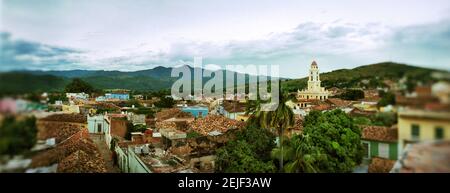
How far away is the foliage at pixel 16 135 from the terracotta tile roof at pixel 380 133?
143 inches

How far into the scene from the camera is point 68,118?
474 cm

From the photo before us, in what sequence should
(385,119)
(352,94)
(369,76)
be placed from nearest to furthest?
1. (385,119)
2. (369,76)
3. (352,94)

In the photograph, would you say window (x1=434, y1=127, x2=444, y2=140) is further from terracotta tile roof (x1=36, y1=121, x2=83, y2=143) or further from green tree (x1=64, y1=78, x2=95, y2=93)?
green tree (x1=64, y1=78, x2=95, y2=93)

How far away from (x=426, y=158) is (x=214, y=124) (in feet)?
10.5

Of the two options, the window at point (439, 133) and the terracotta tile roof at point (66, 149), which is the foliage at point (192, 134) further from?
the window at point (439, 133)

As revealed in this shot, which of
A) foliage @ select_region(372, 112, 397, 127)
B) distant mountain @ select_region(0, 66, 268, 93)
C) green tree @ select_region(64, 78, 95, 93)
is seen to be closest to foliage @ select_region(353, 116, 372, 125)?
foliage @ select_region(372, 112, 397, 127)

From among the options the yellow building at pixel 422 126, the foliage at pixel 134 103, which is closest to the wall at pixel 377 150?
the yellow building at pixel 422 126

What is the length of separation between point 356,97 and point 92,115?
3.66 m

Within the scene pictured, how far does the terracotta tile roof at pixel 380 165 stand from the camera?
3969 millimetres

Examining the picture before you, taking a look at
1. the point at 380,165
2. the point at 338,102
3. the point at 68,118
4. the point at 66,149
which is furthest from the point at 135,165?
the point at 338,102

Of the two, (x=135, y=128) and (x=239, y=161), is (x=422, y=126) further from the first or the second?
(x=135, y=128)

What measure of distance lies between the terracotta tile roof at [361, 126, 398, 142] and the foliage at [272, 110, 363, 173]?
256 mm

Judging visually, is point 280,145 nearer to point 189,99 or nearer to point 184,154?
point 184,154

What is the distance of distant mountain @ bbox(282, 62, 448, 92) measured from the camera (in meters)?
3.79
